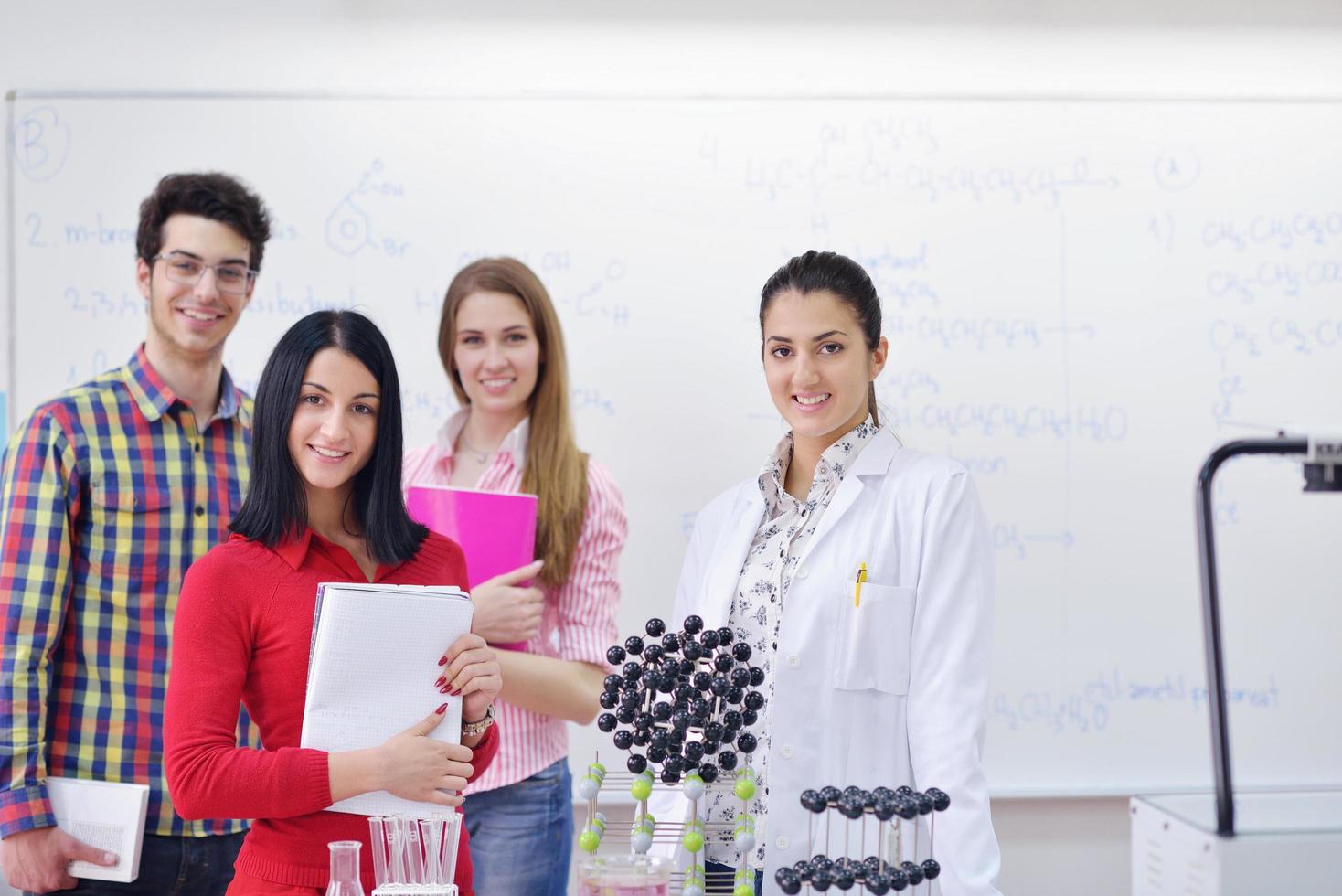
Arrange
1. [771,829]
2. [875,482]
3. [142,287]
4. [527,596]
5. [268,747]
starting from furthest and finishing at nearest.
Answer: [142,287] < [527,596] < [875,482] < [771,829] < [268,747]

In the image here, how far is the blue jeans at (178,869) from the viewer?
197 centimetres

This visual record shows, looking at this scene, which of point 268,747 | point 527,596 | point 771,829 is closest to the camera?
point 268,747

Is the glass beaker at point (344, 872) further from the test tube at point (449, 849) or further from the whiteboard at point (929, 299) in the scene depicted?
the whiteboard at point (929, 299)

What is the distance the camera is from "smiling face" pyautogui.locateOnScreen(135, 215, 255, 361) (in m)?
2.09

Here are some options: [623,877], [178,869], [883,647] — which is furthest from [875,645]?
[178,869]

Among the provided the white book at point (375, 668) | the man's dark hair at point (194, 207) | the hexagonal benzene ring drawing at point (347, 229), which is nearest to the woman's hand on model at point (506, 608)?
the white book at point (375, 668)

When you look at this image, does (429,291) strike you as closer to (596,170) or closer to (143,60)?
(596,170)

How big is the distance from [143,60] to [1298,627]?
10.3 ft

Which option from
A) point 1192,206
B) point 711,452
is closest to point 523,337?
point 711,452

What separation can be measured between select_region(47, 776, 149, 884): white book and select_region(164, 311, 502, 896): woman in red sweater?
535 millimetres

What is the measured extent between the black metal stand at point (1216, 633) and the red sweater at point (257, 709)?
915 mm

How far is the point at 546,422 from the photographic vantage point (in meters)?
2.20

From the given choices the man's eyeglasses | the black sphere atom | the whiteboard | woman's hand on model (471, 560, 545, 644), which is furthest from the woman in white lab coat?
the man's eyeglasses

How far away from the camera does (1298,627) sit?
2727 mm
